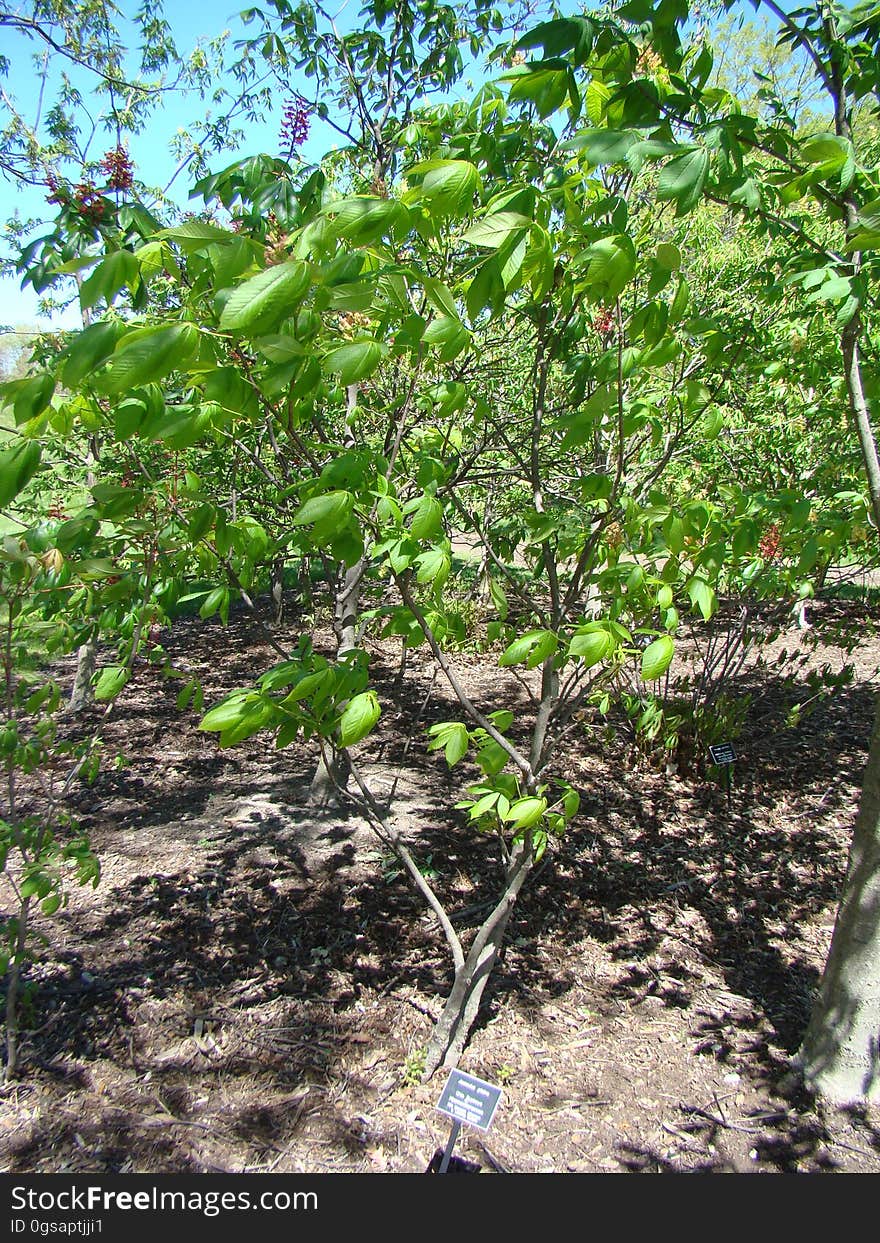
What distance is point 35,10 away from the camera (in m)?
5.45

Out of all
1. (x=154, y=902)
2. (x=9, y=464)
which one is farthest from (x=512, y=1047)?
(x=9, y=464)

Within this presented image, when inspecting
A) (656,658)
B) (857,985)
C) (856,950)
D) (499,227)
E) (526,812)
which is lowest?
(857,985)

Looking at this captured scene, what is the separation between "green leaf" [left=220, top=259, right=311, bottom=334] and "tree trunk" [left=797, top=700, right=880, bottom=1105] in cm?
215

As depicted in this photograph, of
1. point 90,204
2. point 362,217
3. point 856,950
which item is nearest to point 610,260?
point 362,217

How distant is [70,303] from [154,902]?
5.39 meters

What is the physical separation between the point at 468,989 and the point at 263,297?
236cm

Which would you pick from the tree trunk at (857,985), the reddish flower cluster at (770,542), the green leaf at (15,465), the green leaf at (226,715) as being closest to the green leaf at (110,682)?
the green leaf at (226,715)

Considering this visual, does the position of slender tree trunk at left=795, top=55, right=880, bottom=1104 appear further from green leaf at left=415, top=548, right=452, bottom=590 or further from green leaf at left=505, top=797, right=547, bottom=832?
green leaf at left=415, top=548, right=452, bottom=590

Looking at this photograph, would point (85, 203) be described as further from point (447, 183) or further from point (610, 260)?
point (610, 260)

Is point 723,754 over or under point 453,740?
under

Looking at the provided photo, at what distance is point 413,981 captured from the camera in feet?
9.93

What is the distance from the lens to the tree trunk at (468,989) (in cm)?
253

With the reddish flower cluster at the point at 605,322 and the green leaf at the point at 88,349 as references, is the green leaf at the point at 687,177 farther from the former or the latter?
the reddish flower cluster at the point at 605,322

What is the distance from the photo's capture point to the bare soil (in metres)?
2.30
